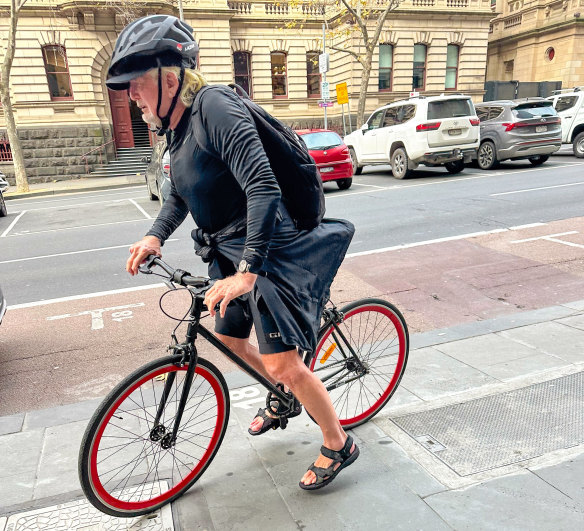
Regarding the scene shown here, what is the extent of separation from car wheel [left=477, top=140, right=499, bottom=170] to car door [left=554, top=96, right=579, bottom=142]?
3.36 m

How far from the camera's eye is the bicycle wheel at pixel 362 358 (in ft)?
8.90

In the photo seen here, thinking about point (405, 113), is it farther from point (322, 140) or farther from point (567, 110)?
point (567, 110)

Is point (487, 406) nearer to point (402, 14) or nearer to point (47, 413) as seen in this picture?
point (47, 413)

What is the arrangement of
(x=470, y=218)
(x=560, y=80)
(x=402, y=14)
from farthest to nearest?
(x=560, y=80), (x=402, y=14), (x=470, y=218)

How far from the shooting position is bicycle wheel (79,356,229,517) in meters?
2.02

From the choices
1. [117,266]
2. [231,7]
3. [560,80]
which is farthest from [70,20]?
[560,80]

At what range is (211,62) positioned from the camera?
80.4 feet

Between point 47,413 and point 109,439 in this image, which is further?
point 47,413

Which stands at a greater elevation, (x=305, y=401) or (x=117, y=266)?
(x=305, y=401)

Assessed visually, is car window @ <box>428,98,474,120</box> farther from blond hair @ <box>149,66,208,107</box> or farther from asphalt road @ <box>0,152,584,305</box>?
blond hair @ <box>149,66,208,107</box>

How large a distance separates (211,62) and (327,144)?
14726mm

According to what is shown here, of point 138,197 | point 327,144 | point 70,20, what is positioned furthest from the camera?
point 70,20

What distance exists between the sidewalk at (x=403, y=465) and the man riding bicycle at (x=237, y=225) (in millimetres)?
209

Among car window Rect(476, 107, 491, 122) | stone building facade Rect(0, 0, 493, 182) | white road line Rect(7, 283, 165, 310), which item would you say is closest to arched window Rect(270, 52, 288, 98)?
stone building facade Rect(0, 0, 493, 182)
